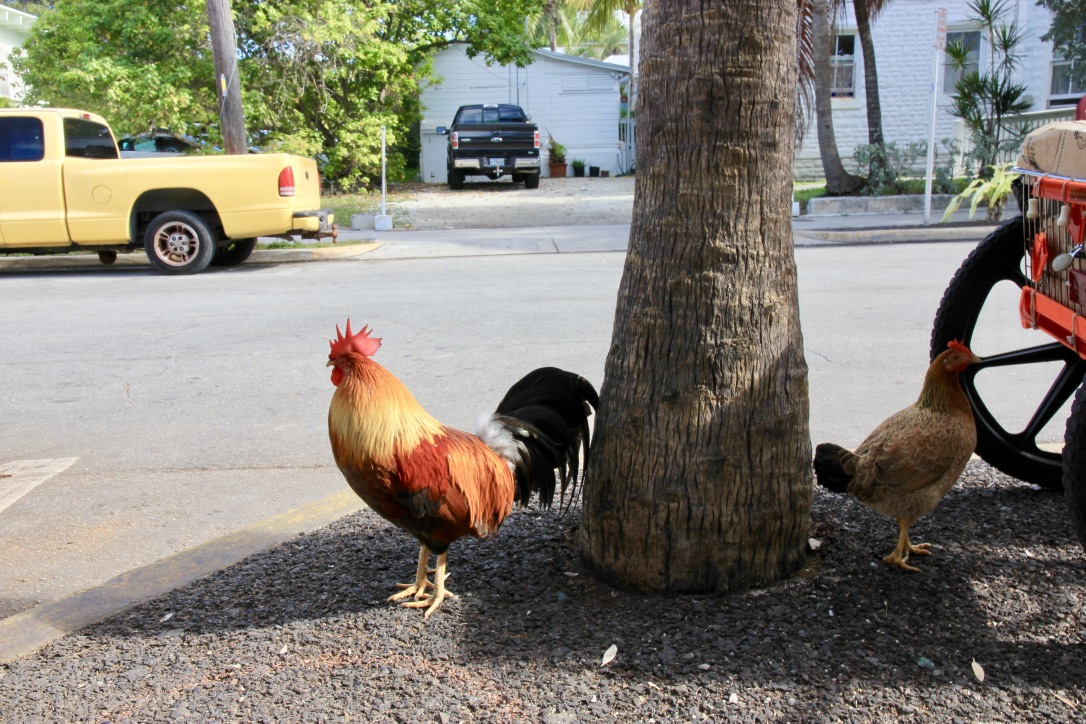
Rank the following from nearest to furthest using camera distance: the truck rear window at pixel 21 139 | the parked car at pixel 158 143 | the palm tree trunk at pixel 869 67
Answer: the truck rear window at pixel 21 139
the palm tree trunk at pixel 869 67
the parked car at pixel 158 143

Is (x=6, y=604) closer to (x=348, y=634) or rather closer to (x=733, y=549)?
(x=348, y=634)

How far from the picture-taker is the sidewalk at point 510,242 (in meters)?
14.0

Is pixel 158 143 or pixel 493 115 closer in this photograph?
pixel 158 143

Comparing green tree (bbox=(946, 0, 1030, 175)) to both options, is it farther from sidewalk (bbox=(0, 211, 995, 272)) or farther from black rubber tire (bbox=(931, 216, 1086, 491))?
black rubber tire (bbox=(931, 216, 1086, 491))

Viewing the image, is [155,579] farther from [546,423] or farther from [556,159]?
[556,159]

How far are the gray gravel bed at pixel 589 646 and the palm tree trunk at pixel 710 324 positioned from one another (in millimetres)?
247

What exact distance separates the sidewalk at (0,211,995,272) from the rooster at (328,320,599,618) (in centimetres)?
1064

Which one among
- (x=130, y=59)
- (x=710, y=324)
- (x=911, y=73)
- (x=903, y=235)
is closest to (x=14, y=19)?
(x=130, y=59)

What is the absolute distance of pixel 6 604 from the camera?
3615 millimetres

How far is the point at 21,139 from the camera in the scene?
39.3ft

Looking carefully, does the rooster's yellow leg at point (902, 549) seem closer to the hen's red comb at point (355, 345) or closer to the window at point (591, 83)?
the hen's red comb at point (355, 345)

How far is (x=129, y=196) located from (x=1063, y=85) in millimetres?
21799

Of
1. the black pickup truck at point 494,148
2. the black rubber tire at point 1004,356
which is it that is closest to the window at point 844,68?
the black pickup truck at point 494,148

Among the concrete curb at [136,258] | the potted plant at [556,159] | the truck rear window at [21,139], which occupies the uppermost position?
the potted plant at [556,159]
